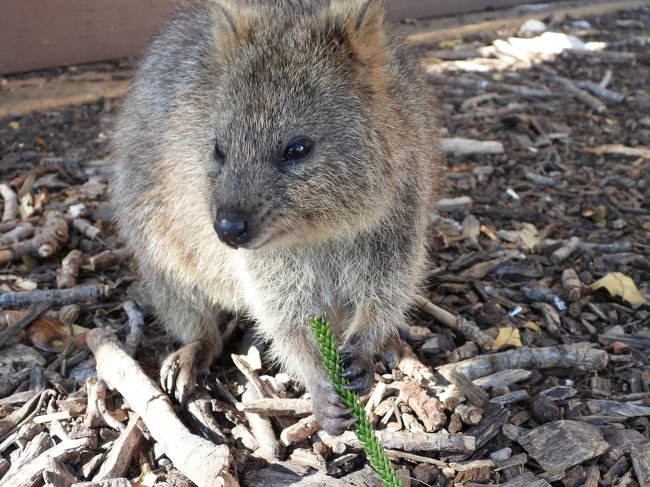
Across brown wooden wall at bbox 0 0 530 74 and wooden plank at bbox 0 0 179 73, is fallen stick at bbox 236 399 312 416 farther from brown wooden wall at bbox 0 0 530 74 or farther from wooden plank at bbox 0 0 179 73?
brown wooden wall at bbox 0 0 530 74

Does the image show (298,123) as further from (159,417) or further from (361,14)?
(159,417)

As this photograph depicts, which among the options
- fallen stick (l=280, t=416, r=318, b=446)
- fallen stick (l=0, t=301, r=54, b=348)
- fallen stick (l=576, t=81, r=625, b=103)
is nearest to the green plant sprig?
fallen stick (l=280, t=416, r=318, b=446)

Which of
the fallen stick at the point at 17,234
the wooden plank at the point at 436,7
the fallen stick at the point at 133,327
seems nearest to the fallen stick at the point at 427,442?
the fallen stick at the point at 133,327

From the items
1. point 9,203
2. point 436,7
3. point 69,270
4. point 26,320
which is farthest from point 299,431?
point 436,7

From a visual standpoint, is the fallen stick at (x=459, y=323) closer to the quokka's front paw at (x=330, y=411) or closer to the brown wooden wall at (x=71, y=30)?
the quokka's front paw at (x=330, y=411)

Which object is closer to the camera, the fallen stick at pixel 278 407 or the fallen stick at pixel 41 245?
the fallen stick at pixel 278 407

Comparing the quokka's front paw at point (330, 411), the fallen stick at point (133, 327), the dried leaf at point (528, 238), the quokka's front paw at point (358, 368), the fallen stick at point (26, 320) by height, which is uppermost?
the quokka's front paw at point (358, 368)

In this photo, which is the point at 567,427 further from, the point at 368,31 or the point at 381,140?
the point at 368,31

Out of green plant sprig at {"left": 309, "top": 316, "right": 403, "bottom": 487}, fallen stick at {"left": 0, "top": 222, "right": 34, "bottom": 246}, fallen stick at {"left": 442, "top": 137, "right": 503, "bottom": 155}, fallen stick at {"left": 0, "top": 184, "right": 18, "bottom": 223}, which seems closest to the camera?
green plant sprig at {"left": 309, "top": 316, "right": 403, "bottom": 487}
